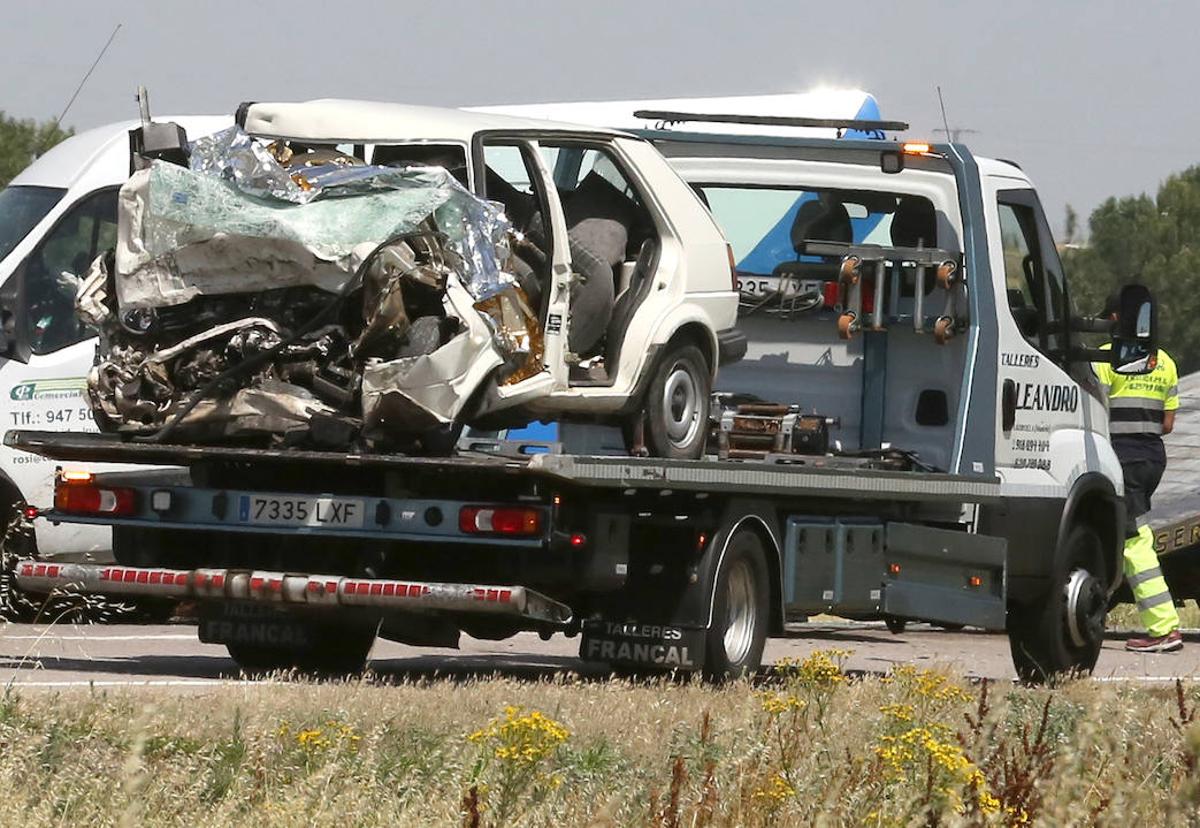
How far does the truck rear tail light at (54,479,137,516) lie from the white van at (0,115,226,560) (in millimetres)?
3113

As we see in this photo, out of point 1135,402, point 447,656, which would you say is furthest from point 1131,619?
point 447,656

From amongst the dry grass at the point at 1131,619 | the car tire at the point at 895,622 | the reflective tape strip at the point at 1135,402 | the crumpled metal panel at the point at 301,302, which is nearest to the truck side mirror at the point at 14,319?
the crumpled metal panel at the point at 301,302

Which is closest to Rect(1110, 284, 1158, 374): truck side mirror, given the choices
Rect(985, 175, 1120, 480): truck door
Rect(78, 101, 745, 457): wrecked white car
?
Rect(985, 175, 1120, 480): truck door

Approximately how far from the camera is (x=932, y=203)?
1306cm

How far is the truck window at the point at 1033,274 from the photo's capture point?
1325cm

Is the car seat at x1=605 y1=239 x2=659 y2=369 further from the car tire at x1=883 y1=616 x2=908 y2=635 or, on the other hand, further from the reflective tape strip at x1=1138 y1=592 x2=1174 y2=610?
the reflective tape strip at x1=1138 y1=592 x2=1174 y2=610

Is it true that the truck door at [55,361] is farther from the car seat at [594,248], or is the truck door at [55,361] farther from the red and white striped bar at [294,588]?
the car seat at [594,248]

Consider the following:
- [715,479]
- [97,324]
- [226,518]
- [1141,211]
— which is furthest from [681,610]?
[1141,211]

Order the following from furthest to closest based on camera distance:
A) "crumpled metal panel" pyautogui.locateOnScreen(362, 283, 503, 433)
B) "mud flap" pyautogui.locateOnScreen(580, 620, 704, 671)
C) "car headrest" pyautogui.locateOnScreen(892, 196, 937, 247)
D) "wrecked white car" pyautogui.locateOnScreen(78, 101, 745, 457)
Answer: "car headrest" pyautogui.locateOnScreen(892, 196, 937, 247) < "mud flap" pyautogui.locateOnScreen(580, 620, 704, 671) < "wrecked white car" pyautogui.locateOnScreen(78, 101, 745, 457) < "crumpled metal panel" pyautogui.locateOnScreen(362, 283, 503, 433)

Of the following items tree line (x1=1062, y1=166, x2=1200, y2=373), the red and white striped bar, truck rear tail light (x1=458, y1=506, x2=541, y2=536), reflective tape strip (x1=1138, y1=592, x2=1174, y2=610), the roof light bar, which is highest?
tree line (x1=1062, y1=166, x2=1200, y2=373)

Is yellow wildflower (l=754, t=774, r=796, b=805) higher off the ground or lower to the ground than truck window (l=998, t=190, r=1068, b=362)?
lower

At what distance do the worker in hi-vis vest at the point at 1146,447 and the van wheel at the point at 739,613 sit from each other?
212 inches

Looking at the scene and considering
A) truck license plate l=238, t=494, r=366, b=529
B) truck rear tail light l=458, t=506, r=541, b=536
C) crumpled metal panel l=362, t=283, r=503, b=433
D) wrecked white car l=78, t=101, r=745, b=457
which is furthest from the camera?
truck license plate l=238, t=494, r=366, b=529

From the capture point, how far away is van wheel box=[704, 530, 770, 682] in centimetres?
1109
